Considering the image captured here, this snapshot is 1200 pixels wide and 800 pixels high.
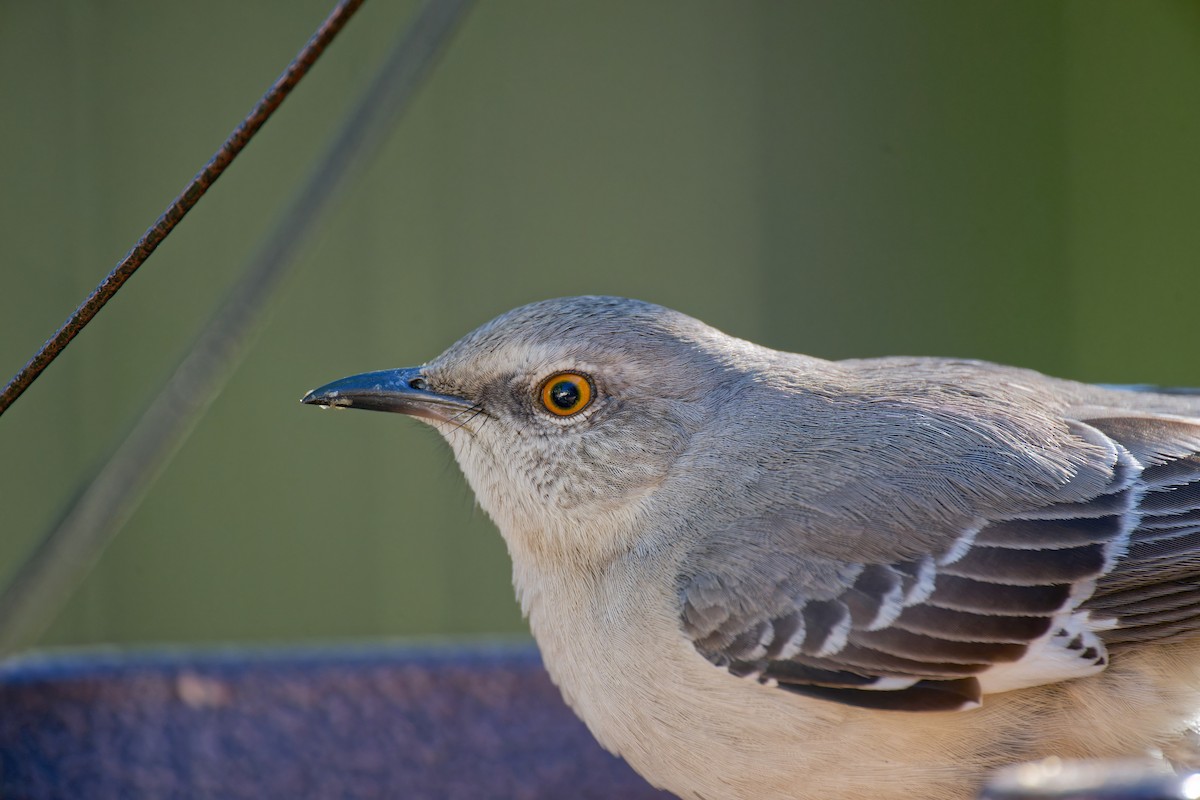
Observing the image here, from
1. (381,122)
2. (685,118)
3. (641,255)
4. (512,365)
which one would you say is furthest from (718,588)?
(685,118)

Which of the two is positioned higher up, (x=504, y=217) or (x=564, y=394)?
(x=504, y=217)

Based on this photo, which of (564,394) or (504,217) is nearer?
(564,394)

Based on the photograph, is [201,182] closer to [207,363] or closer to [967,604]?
[207,363]

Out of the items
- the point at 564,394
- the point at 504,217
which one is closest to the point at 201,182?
the point at 564,394

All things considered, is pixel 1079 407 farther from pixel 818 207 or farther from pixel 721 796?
pixel 818 207

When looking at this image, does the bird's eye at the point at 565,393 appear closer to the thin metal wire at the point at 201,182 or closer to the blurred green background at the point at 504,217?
the thin metal wire at the point at 201,182

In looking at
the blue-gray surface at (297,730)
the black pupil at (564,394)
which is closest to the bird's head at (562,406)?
the black pupil at (564,394)

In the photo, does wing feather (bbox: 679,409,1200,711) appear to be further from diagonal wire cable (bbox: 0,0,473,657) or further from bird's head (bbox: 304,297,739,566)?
diagonal wire cable (bbox: 0,0,473,657)
